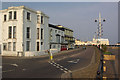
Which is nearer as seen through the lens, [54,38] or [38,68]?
[38,68]

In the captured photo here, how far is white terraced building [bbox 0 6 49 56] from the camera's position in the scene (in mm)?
25266

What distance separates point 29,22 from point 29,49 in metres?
7.27

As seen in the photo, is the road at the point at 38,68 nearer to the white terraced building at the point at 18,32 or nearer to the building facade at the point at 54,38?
the white terraced building at the point at 18,32

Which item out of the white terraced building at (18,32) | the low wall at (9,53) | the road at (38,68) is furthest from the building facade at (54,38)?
the road at (38,68)

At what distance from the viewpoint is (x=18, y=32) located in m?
25.5

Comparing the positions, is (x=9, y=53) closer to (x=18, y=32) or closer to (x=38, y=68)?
(x=18, y=32)

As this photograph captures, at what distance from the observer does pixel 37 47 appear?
3041 cm

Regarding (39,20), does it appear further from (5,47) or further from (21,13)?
(5,47)

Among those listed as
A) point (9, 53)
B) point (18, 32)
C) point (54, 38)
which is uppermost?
point (18, 32)

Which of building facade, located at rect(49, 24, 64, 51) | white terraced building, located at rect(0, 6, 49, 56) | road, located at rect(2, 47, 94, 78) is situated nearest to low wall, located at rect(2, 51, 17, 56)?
white terraced building, located at rect(0, 6, 49, 56)

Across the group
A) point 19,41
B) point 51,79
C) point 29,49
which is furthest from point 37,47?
point 51,79

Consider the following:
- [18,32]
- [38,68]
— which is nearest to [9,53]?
[18,32]

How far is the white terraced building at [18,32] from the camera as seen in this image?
2527 cm

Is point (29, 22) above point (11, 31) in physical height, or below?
above
